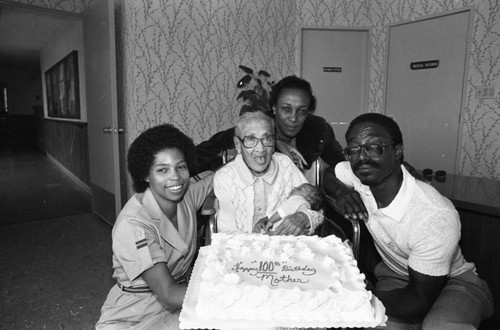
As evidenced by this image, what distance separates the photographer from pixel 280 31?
4.93 meters

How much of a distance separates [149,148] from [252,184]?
0.58 metres

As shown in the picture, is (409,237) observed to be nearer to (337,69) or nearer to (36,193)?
(337,69)

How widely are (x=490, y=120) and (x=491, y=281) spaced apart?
2.56 metres

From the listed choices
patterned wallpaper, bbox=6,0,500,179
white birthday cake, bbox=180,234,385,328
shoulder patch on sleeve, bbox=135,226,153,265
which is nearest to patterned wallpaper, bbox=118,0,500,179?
patterned wallpaper, bbox=6,0,500,179

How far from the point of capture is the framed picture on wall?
5.92 metres

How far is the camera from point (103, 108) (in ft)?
13.1

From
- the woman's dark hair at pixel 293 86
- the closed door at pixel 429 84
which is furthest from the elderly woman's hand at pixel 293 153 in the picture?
the closed door at pixel 429 84

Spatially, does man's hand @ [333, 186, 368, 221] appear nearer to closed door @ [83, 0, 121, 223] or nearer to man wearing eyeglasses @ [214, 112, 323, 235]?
man wearing eyeglasses @ [214, 112, 323, 235]

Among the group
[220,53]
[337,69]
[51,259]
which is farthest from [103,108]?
[337,69]

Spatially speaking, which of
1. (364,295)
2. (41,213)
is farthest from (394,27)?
(41,213)

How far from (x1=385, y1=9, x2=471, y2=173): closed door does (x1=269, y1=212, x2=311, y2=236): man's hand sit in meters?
3.31

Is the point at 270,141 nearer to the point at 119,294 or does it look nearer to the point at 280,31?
the point at 119,294

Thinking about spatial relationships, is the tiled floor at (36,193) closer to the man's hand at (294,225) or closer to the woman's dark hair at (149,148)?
the woman's dark hair at (149,148)

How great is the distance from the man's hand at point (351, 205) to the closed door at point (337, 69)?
140 inches
